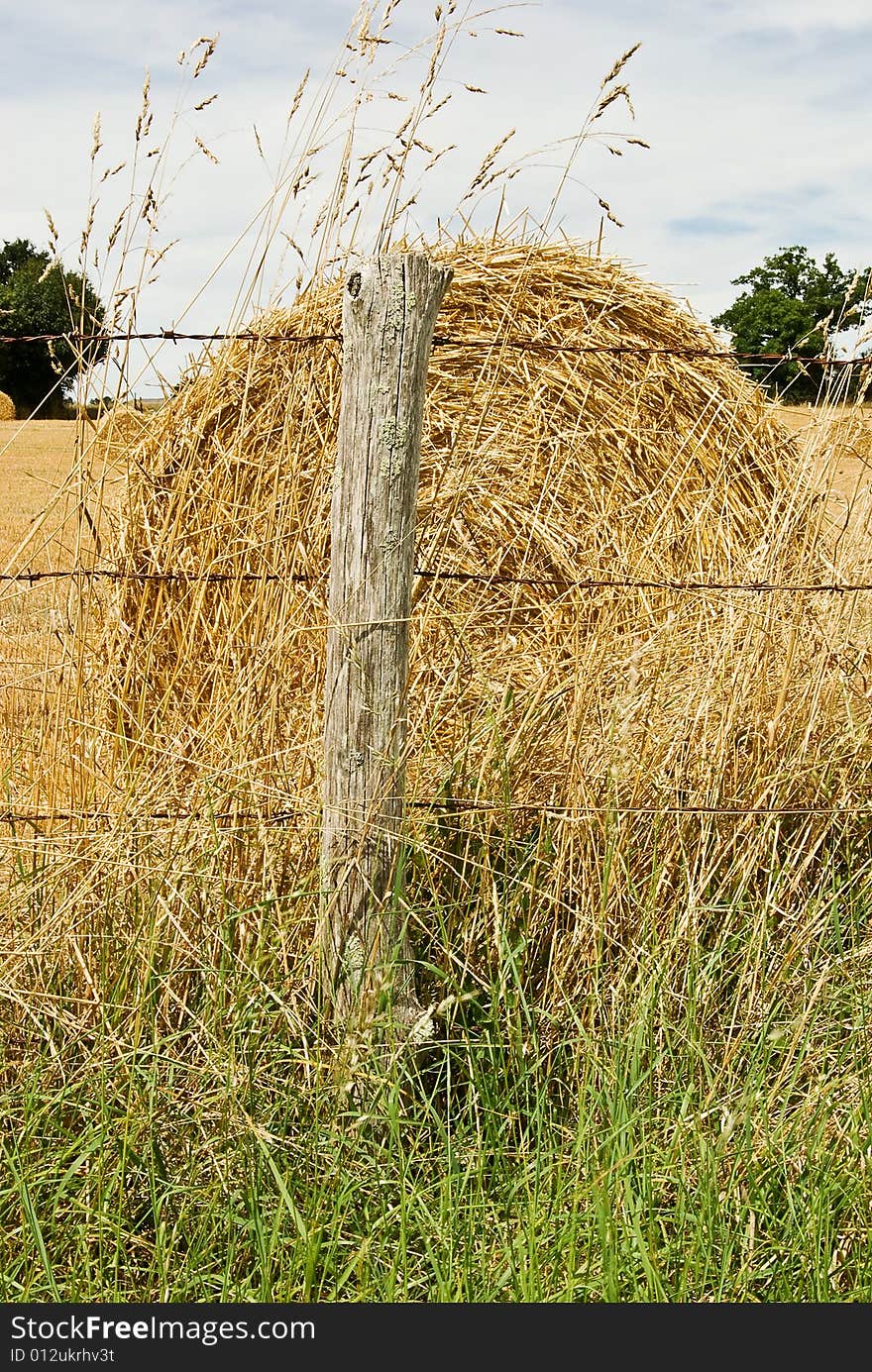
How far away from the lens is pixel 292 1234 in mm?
1969

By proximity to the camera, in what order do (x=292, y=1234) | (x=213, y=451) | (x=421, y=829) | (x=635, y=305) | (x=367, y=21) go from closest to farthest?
(x=292, y=1234) → (x=421, y=829) → (x=367, y=21) → (x=213, y=451) → (x=635, y=305)

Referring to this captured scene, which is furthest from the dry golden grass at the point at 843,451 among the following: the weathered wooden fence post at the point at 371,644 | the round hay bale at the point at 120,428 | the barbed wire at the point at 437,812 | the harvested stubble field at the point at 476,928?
the round hay bale at the point at 120,428

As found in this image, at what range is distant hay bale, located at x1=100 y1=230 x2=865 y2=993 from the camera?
263cm

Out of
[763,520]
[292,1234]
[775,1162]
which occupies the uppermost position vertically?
[763,520]

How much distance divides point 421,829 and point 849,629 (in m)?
1.24

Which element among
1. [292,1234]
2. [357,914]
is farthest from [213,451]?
[292,1234]

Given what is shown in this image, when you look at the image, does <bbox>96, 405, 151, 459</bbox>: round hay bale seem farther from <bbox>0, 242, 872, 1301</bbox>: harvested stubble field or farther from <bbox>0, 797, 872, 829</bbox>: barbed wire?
<bbox>0, 797, 872, 829</bbox>: barbed wire

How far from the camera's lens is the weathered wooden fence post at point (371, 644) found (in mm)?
2242

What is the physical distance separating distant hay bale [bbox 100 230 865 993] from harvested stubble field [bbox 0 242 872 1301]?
16 millimetres

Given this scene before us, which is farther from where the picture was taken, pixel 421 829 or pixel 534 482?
pixel 534 482

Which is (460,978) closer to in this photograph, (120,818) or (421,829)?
(421,829)

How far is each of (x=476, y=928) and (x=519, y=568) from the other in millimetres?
1592

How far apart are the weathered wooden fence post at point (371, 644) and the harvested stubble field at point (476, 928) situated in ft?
0.32

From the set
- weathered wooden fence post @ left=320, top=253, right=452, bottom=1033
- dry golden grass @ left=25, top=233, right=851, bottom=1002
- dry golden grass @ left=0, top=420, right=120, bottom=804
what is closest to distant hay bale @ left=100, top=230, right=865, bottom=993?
dry golden grass @ left=25, top=233, right=851, bottom=1002
